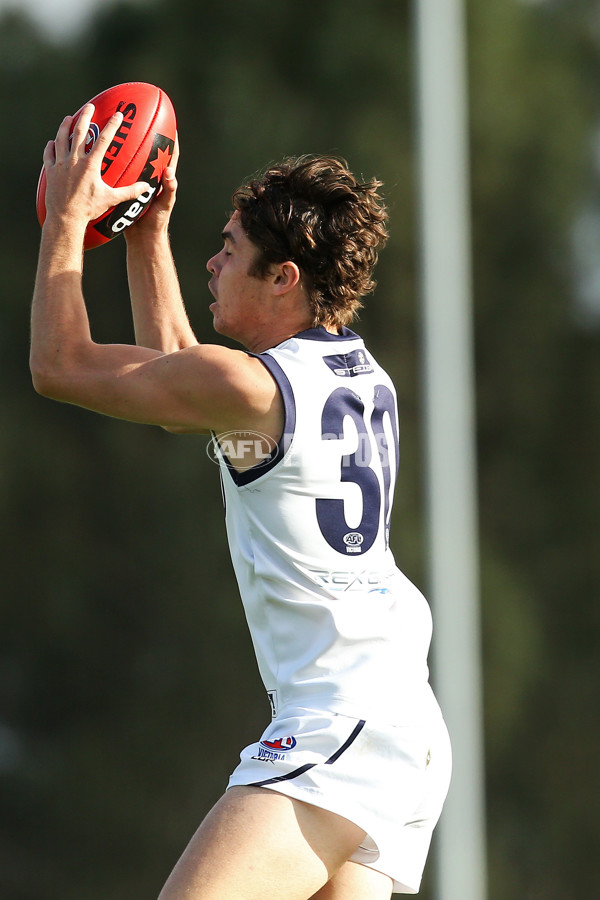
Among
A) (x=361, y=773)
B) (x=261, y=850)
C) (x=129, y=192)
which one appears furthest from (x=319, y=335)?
(x=261, y=850)

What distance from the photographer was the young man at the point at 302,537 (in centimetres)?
260

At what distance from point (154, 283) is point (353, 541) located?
911mm

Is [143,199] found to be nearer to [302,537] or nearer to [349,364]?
[349,364]

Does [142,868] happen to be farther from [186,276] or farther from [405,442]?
[186,276]

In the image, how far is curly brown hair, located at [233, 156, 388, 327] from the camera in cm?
295

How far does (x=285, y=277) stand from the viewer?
2965mm

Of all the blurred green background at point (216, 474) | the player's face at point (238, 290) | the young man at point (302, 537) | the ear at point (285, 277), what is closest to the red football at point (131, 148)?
the young man at point (302, 537)

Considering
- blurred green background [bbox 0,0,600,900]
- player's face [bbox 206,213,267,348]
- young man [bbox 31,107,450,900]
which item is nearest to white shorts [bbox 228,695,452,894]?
young man [bbox 31,107,450,900]

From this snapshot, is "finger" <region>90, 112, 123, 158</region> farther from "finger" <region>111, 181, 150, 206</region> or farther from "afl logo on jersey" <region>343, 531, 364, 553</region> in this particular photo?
"afl logo on jersey" <region>343, 531, 364, 553</region>

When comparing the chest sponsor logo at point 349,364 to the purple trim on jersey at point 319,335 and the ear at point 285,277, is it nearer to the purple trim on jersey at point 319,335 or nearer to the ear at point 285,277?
the purple trim on jersey at point 319,335

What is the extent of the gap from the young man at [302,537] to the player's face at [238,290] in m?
0.01

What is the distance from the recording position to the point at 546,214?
13.1 meters

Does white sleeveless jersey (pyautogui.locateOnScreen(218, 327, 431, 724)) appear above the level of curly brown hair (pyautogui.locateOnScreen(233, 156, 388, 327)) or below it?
below

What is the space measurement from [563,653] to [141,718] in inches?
143
